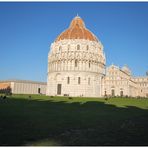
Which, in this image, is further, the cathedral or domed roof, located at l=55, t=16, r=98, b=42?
domed roof, located at l=55, t=16, r=98, b=42

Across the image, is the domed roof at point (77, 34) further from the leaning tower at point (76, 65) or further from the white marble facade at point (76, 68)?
the white marble facade at point (76, 68)

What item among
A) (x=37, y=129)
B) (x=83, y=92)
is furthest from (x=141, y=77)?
(x=37, y=129)

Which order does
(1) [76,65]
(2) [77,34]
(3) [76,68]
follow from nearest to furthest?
(3) [76,68] < (1) [76,65] < (2) [77,34]

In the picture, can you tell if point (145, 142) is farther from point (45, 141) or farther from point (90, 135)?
point (45, 141)

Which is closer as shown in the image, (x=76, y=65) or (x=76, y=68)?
(x=76, y=68)

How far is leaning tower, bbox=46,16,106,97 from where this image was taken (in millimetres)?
78812

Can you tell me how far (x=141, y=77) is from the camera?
419 ft

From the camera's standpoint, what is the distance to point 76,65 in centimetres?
7925

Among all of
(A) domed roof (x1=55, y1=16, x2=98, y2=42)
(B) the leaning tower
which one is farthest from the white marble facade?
(A) domed roof (x1=55, y1=16, x2=98, y2=42)

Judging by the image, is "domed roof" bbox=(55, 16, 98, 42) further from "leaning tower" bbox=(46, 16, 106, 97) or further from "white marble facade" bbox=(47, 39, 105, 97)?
"white marble facade" bbox=(47, 39, 105, 97)

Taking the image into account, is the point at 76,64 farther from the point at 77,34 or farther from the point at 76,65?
the point at 77,34

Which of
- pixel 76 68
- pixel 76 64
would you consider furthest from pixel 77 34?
pixel 76 68

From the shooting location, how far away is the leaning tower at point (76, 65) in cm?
7881

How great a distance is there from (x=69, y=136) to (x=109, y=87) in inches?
3864
